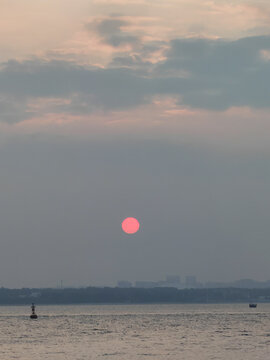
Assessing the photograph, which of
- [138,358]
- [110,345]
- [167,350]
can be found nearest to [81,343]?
[110,345]

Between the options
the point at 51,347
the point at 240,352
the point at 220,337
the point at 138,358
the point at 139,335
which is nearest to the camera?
the point at 138,358

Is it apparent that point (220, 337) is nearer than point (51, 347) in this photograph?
No

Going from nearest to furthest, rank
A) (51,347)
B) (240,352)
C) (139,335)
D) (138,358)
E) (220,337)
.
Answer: (138,358) → (240,352) → (51,347) → (220,337) → (139,335)

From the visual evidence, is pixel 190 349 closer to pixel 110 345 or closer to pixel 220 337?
pixel 110 345

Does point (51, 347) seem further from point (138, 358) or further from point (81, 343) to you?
point (138, 358)

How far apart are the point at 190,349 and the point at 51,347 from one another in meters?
21.3

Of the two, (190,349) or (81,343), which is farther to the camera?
(81,343)

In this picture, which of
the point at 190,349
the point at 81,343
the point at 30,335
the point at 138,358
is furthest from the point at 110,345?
the point at 30,335

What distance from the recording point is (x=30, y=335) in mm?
148250

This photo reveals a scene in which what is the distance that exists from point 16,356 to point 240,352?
29724 mm

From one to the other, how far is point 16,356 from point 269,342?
42.3 meters

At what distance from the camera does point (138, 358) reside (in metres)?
96.1

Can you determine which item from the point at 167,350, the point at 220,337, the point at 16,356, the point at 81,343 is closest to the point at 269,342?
the point at 220,337

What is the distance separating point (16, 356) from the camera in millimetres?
100875
